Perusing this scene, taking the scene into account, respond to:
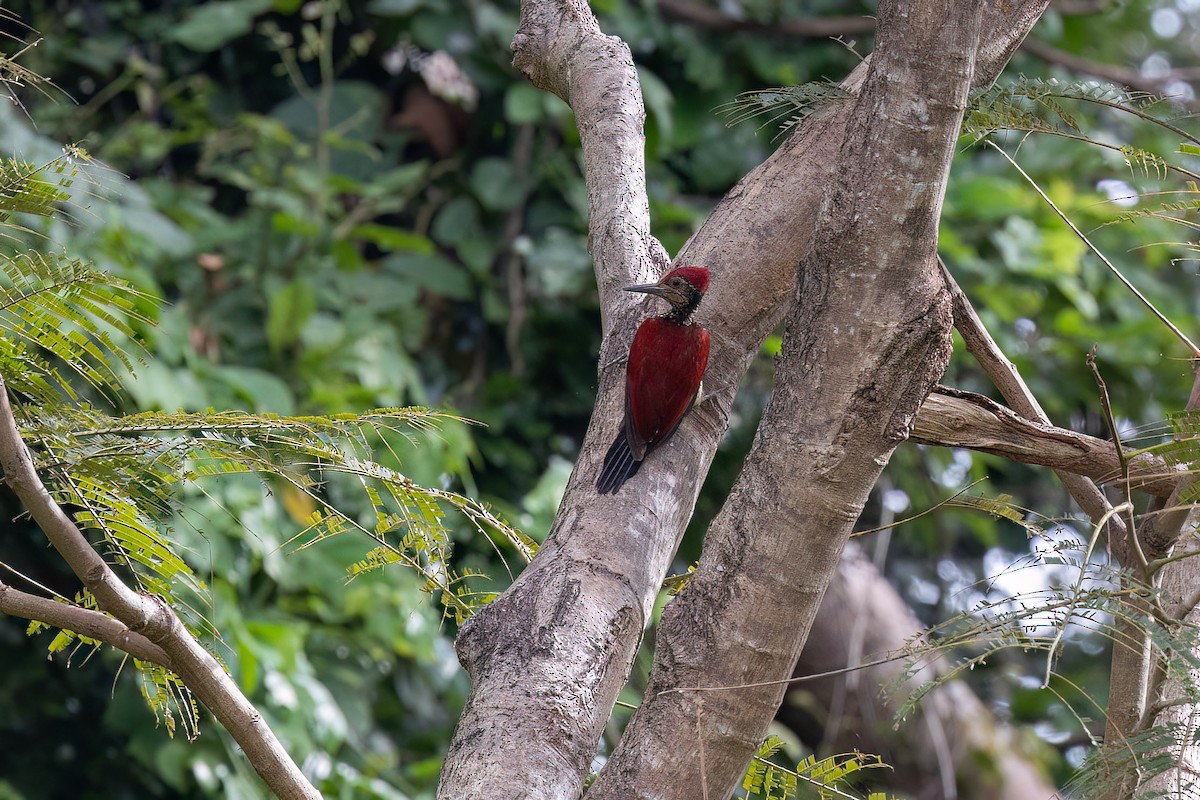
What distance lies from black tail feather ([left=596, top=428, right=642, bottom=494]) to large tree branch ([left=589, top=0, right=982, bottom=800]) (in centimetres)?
35

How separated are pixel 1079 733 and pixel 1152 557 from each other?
12.2 feet

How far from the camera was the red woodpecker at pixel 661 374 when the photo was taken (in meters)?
1.74

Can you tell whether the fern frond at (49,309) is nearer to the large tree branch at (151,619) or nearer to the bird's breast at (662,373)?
the large tree branch at (151,619)

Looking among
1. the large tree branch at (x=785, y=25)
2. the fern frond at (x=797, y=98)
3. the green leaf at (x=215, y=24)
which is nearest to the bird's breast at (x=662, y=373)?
the fern frond at (x=797, y=98)

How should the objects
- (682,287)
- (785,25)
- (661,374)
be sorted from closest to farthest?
(682,287) < (661,374) < (785,25)

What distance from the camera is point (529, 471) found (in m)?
4.44

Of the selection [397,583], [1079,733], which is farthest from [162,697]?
[1079,733]

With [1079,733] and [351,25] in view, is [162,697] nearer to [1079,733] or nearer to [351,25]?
[351,25]

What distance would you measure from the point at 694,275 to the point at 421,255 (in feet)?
8.63

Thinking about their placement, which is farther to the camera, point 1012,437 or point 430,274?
point 430,274

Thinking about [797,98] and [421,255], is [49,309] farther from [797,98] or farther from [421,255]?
[421,255]

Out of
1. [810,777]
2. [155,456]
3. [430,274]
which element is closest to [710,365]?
[810,777]

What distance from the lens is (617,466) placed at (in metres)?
1.71

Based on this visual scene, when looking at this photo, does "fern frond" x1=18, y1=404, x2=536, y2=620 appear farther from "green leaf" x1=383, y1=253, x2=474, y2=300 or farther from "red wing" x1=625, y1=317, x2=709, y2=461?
"green leaf" x1=383, y1=253, x2=474, y2=300
